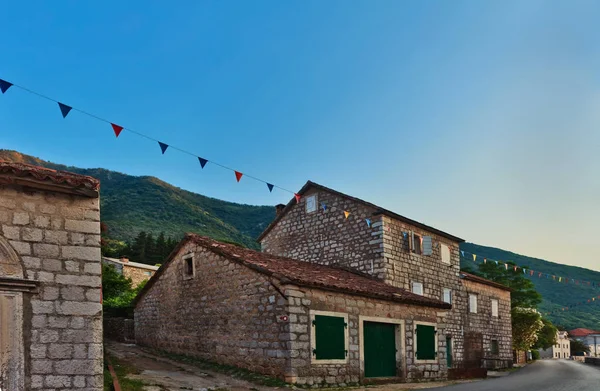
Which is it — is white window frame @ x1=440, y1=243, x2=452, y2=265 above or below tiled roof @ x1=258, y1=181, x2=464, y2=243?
below

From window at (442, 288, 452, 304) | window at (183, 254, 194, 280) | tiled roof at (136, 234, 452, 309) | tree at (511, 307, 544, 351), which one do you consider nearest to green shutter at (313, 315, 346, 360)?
tiled roof at (136, 234, 452, 309)

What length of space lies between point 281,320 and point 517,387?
25.9 feet

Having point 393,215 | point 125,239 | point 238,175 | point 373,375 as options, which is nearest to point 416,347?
point 373,375

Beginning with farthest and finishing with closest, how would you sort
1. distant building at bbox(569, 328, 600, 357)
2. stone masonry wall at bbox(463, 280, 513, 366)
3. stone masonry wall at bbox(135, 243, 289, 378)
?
distant building at bbox(569, 328, 600, 357) → stone masonry wall at bbox(463, 280, 513, 366) → stone masonry wall at bbox(135, 243, 289, 378)

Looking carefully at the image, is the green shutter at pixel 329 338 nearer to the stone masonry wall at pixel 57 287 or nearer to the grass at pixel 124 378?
the grass at pixel 124 378

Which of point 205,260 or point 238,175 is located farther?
point 205,260

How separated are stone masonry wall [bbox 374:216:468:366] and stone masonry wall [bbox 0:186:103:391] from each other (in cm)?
1436

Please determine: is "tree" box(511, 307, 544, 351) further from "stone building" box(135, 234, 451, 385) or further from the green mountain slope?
the green mountain slope

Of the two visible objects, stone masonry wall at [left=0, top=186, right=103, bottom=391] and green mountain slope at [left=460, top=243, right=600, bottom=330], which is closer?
stone masonry wall at [left=0, top=186, right=103, bottom=391]

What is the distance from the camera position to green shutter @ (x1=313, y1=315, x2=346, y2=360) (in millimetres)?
14812

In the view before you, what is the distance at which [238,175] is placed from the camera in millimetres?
14734

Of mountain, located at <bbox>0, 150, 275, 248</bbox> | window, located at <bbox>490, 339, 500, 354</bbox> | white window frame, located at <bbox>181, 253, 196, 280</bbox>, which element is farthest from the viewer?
mountain, located at <bbox>0, 150, 275, 248</bbox>

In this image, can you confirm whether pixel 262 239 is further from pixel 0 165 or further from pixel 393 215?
pixel 0 165

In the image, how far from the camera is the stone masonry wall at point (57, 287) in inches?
311
